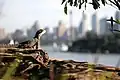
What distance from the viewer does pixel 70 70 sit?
2305 millimetres

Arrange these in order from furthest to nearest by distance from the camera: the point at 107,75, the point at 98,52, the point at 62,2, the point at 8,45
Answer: the point at 8,45, the point at 62,2, the point at 107,75, the point at 98,52

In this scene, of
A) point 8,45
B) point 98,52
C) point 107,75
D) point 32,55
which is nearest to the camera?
point 98,52

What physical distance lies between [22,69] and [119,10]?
81 centimetres

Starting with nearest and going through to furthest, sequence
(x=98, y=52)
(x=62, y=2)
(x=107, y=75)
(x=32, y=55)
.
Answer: (x=98, y=52) < (x=107, y=75) < (x=32, y=55) < (x=62, y=2)

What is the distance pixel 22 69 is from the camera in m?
2.38

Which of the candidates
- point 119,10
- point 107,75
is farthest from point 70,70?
point 119,10

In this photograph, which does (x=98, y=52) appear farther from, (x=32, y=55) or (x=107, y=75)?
(x=32, y=55)

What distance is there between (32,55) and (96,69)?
1.59 feet

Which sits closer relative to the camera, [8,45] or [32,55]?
[32,55]

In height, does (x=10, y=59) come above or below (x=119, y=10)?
below

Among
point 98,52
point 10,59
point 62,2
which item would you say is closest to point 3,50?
point 10,59

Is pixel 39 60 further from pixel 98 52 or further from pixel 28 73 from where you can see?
pixel 98 52

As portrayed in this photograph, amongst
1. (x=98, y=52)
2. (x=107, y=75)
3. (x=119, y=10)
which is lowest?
(x=107, y=75)

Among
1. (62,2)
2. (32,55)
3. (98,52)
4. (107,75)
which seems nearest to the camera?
(98,52)
